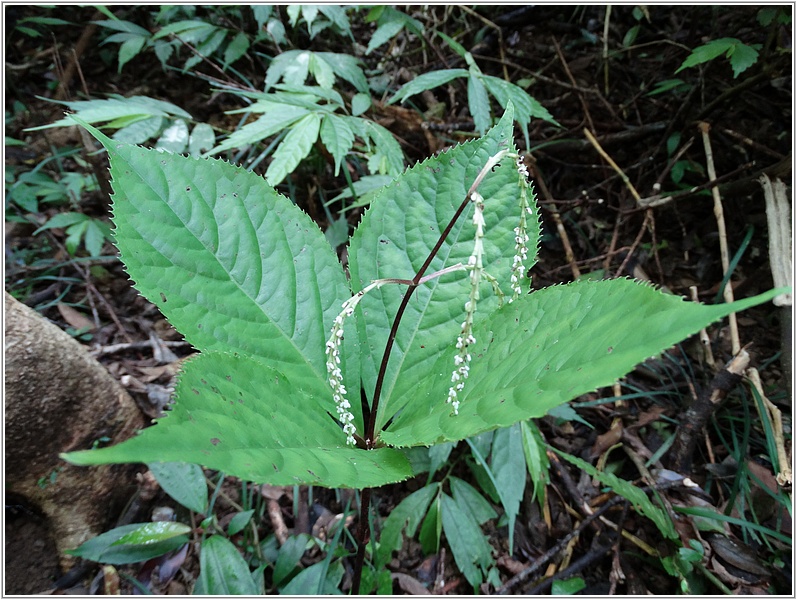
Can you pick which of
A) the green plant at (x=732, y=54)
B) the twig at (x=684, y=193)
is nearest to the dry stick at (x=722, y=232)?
the twig at (x=684, y=193)

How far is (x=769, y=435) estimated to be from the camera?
1.71 m

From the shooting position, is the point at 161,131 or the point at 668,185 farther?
the point at 668,185

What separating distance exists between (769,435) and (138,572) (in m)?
2.39

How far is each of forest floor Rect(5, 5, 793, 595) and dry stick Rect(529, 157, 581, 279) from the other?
0.01 m

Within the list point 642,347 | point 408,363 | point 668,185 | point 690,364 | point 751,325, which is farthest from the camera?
point 668,185

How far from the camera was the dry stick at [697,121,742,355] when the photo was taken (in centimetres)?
199

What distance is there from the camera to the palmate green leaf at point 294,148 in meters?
1.77

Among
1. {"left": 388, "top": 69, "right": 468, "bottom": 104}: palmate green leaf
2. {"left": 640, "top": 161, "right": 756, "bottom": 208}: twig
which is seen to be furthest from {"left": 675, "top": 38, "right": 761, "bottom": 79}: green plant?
{"left": 388, "top": 69, "right": 468, "bottom": 104}: palmate green leaf

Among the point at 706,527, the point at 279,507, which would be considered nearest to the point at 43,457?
the point at 279,507

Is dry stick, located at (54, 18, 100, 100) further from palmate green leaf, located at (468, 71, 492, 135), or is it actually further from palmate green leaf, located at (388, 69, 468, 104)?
palmate green leaf, located at (468, 71, 492, 135)

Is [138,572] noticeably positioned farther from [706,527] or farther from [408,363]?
[706,527]

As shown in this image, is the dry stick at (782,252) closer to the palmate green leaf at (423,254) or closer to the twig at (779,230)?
the twig at (779,230)

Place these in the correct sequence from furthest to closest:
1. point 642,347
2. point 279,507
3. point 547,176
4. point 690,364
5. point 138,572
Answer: point 547,176 < point 690,364 < point 279,507 < point 138,572 < point 642,347

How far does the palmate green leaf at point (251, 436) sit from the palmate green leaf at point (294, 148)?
100cm
